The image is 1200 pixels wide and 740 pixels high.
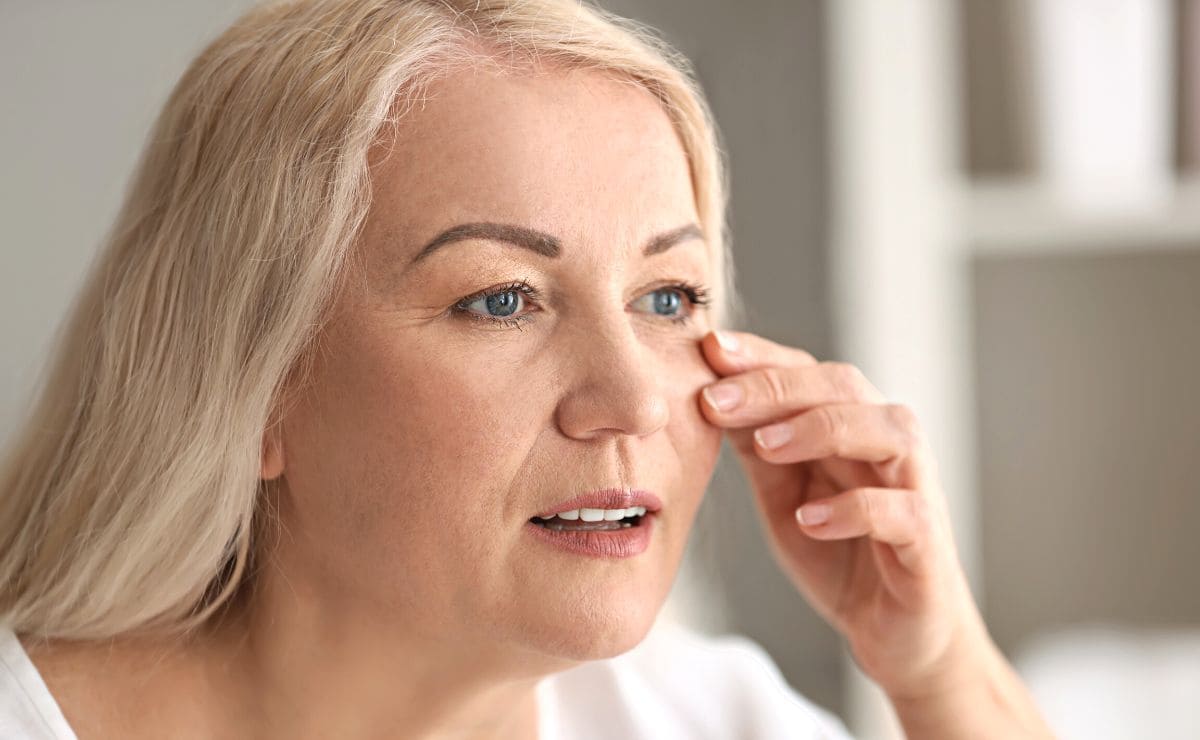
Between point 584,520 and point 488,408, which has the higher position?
point 488,408

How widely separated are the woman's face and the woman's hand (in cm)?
17

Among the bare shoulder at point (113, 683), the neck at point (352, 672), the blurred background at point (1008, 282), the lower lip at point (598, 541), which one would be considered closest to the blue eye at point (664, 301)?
the lower lip at point (598, 541)

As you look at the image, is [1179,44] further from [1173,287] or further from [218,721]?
[218,721]

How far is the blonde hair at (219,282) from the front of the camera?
43.1 inches

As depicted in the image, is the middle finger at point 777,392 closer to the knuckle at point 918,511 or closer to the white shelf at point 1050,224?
the knuckle at point 918,511

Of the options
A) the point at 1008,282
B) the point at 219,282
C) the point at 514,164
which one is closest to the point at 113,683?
the point at 219,282

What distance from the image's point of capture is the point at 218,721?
1202mm

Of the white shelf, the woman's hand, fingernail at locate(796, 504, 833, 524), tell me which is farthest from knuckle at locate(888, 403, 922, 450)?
the white shelf

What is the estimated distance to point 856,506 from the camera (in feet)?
4.10

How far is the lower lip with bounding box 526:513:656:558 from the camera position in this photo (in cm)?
108

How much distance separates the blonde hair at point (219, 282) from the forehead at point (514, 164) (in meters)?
0.02

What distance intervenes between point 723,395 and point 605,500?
186 millimetres

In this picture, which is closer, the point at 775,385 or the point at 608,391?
the point at 608,391

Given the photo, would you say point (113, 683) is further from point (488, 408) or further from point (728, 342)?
point (728, 342)
